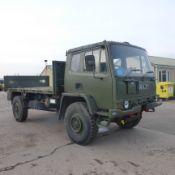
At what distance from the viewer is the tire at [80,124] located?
5012 millimetres

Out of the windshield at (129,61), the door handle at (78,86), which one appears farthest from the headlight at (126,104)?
the door handle at (78,86)

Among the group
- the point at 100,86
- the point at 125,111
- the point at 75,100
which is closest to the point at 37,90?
the point at 75,100

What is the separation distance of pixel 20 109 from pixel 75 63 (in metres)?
3.62

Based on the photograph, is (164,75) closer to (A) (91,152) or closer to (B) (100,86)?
(B) (100,86)

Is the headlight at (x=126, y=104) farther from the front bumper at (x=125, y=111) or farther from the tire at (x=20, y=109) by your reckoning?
the tire at (x=20, y=109)

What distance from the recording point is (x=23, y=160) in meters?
4.40

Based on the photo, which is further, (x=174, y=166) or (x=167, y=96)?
(x=167, y=96)

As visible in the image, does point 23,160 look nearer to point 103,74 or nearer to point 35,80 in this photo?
point 103,74

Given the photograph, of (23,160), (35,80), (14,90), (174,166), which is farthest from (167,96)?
(23,160)

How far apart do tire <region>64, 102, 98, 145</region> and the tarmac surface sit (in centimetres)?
21

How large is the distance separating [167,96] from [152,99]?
10147 millimetres

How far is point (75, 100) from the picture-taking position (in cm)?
565

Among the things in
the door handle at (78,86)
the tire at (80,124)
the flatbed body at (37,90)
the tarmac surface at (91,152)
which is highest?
the door handle at (78,86)

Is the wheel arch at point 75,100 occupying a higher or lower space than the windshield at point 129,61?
lower
